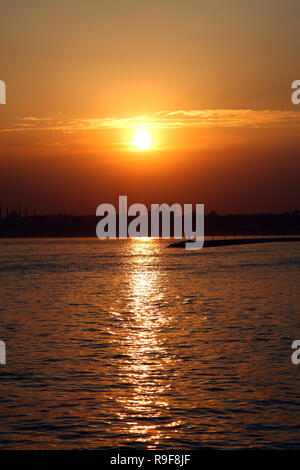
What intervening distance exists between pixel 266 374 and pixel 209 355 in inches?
150

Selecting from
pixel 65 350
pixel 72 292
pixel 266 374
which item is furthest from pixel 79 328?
pixel 72 292

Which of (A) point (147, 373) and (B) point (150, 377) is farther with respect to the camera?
(A) point (147, 373)

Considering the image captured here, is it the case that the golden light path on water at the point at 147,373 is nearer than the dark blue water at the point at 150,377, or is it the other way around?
the dark blue water at the point at 150,377

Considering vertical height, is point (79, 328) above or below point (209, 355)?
above

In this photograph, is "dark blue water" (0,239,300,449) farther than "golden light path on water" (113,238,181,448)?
No

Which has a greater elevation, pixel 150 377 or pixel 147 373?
pixel 147 373

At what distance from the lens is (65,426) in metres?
16.3

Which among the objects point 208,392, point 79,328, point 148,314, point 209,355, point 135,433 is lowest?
point 135,433

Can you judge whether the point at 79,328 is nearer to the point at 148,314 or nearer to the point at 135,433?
the point at 148,314
